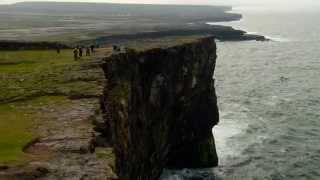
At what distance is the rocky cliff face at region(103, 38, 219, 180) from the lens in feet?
105

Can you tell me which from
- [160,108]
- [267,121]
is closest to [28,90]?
[160,108]

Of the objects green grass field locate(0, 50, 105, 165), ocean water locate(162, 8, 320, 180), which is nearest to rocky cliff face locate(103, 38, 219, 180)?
green grass field locate(0, 50, 105, 165)

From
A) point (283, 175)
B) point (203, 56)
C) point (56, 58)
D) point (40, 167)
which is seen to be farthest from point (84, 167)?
→ point (203, 56)

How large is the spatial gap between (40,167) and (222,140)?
170ft

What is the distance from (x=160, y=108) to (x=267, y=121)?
31.2 metres

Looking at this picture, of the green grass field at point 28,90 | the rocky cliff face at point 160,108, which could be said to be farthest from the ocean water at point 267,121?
the green grass field at point 28,90

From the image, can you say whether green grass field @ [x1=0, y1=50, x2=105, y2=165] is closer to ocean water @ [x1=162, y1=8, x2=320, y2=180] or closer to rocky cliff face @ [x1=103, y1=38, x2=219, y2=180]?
rocky cliff face @ [x1=103, y1=38, x2=219, y2=180]

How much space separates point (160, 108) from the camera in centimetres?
4738

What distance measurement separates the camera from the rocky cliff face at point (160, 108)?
31938 millimetres

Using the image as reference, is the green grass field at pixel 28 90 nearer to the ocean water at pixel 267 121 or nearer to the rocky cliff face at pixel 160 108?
the rocky cliff face at pixel 160 108

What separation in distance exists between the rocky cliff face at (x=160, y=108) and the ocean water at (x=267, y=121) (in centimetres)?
365

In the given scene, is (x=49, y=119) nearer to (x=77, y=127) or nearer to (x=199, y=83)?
(x=77, y=127)

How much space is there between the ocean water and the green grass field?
65.4ft

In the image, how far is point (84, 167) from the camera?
17906 millimetres
